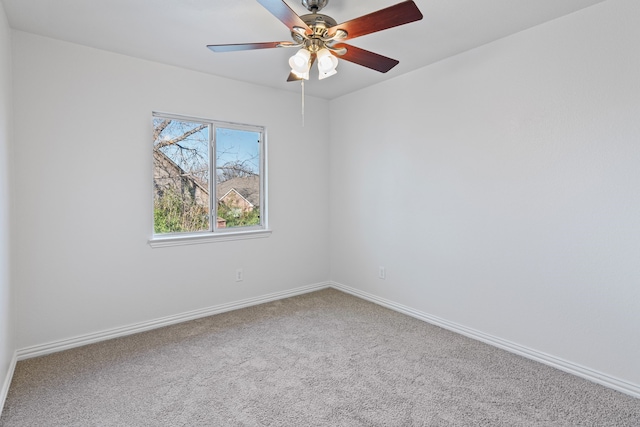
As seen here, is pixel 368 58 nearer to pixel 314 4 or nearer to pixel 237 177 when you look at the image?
pixel 314 4

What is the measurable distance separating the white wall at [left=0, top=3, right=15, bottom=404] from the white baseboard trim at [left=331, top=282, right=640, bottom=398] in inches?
119

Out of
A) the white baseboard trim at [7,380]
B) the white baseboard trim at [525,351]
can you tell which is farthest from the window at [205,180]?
the white baseboard trim at [525,351]

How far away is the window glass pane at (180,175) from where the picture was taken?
321 centimetres

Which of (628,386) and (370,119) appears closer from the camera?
(628,386)

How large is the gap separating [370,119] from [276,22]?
5.44ft

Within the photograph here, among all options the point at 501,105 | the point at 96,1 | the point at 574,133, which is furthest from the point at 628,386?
the point at 96,1

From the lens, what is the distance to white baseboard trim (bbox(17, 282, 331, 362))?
2588mm

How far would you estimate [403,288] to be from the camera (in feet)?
11.4

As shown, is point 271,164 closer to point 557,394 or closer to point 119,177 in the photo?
point 119,177

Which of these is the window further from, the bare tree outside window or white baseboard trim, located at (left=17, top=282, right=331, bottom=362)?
white baseboard trim, located at (left=17, top=282, right=331, bottom=362)

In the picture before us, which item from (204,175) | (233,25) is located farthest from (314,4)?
(204,175)

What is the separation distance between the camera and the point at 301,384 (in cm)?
219

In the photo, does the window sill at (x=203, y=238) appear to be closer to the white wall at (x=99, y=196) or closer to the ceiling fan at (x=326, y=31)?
the white wall at (x=99, y=196)

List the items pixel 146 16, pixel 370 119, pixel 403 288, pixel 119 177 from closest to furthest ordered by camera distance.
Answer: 1. pixel 146 16
2. pixel 119 177
3. pixel 403 288
4. pixel 370 119
